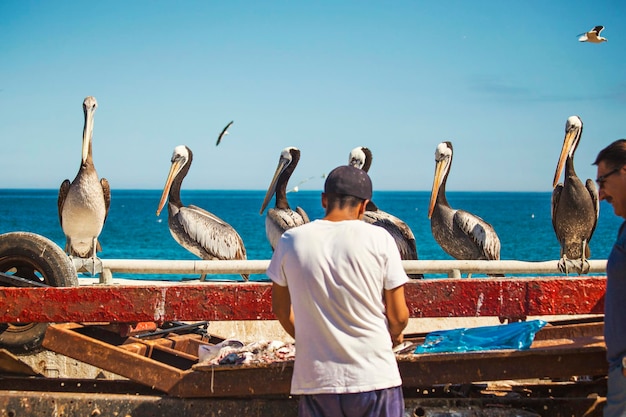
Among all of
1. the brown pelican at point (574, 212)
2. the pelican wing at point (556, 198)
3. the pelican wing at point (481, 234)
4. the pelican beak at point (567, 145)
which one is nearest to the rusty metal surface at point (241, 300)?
the brown pelican at point (574, 212)

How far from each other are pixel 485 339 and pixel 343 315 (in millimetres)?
1205

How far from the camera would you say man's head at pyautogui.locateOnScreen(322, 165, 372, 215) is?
10.0ft

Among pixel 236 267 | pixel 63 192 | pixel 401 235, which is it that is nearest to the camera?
pixel 236 267

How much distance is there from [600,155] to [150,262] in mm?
5065

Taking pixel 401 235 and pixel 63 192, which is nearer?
pixel 401 235

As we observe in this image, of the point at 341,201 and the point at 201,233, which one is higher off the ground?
the point at 341,201

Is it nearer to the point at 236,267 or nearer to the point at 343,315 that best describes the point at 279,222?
the point at 236,267

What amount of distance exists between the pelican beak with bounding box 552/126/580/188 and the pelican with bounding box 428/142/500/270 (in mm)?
1444

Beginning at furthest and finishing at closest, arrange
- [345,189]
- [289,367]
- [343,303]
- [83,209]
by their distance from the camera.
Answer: [83,209] → [289,367] → [345,189] → [343,303]

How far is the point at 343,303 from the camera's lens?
2.94 meters

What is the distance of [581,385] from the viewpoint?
13.0ft

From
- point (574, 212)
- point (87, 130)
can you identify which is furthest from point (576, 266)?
point (87, 130)

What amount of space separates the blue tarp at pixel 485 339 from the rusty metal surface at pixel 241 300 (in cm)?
8

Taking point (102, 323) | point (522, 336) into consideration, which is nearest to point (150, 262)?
point (102, 323)
